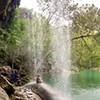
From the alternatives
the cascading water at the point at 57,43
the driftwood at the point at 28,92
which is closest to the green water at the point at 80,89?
the cascading water at the point at 57,43

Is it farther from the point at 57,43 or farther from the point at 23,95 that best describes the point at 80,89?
the point at 23,95

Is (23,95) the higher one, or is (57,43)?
(57,43)

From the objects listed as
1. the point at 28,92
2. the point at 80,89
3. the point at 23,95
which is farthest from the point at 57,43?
the point at 23,95

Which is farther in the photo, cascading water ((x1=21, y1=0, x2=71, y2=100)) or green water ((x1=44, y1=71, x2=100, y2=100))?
cascading water ((x1=21, y1=0, x2=71, y2=100))

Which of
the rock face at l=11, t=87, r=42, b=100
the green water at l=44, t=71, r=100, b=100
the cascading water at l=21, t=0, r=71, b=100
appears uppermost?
the cascading water at l=21, t=0, r=71, b=100

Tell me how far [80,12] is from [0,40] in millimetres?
6034

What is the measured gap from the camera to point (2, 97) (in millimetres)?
7133

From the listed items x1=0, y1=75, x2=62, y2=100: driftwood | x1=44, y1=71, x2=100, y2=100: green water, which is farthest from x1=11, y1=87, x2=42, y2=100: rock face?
x1=44, y1=71, x2=100, y2=100: green water

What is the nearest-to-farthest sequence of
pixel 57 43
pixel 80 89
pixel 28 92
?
pixel 28 92
pixel 57 43
pixel 80 89

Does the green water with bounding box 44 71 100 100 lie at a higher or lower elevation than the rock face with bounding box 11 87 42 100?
lower

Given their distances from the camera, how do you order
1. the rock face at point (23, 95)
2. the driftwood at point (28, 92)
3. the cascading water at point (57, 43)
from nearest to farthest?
the rock face at point (23, 95) → the driftwood at point (28, 92) → the cascading water at point (57, 43)

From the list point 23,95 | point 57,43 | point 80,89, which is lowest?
point 80,89

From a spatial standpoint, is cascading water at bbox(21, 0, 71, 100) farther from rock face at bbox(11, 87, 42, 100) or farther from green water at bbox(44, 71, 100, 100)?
rock face at bbox(11, 87, 42, 100)

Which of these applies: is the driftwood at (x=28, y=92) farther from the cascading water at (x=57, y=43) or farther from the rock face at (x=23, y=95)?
the cascading water at (x=57, y=43)
